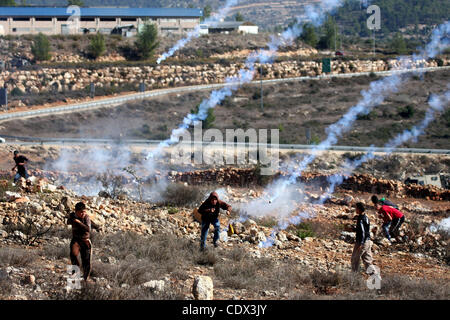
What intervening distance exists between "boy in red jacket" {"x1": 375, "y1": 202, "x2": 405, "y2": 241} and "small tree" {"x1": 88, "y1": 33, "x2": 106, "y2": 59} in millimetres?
46890

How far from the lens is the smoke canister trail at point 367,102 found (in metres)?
32.5

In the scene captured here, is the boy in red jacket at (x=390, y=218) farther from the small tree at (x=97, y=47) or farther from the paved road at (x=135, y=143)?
the small tree at (x=97, y=47)

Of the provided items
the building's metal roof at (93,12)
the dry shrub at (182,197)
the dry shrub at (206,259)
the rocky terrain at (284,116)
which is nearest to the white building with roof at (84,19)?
the building's metal roof at (93,12)

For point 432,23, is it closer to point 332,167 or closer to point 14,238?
point 332,167

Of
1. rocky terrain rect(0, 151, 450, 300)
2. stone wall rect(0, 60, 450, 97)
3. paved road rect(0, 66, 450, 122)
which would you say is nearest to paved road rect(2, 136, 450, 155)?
paved road rect(0, 66, 450, 122)

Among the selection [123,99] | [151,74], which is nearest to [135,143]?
[123,99]

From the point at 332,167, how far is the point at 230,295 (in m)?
22.3

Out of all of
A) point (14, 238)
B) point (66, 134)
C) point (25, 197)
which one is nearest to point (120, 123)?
point (66, 134)

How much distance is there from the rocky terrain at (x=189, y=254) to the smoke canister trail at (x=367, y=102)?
298 inches

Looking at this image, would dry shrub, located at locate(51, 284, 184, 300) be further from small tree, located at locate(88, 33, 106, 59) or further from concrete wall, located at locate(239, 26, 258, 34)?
concrete wall, located at locate(239, 26, 258, 34)

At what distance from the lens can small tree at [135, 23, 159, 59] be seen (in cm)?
6078

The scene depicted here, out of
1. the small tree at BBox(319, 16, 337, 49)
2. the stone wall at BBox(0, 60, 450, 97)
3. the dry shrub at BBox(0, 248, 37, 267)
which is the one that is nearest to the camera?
the dry shrub at BBox(0, 248, 37, 267)

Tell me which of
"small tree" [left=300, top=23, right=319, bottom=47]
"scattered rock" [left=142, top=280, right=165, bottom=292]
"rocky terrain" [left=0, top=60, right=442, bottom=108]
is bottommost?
"scattered rock" [left=142, top=280, right=165, bottom=292]

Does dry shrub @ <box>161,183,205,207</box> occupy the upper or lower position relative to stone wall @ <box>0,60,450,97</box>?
lower
